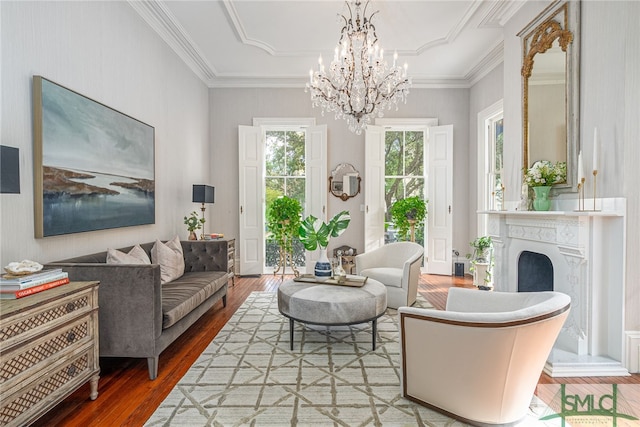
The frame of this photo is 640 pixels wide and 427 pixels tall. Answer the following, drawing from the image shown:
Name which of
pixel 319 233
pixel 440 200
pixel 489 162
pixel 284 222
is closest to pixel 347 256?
pixel 284 222

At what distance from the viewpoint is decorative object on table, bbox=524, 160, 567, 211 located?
3039mm

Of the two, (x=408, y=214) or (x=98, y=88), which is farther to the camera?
(x=408, y=214)

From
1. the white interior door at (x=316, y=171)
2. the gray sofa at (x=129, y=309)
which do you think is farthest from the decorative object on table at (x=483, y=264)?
the gray sofa at (x=129, y=309)

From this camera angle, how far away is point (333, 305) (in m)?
2.75

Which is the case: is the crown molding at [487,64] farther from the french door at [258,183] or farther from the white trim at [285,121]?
the white trim at [285,121]

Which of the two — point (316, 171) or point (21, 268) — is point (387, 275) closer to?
point (316, 171)

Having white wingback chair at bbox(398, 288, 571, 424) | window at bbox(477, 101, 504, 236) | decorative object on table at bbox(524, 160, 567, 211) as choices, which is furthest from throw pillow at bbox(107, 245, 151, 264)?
window at bbox(477, 101, 504, 236)

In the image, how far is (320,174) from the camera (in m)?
6.03

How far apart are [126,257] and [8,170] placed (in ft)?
4.36

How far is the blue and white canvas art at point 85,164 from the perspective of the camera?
241 centimetres

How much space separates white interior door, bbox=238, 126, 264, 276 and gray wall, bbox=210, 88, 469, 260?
0.17m

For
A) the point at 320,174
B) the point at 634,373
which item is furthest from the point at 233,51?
the point at 634,373

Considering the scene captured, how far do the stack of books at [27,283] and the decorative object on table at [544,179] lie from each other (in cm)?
377

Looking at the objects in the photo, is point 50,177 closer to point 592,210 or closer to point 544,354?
point 544,354
